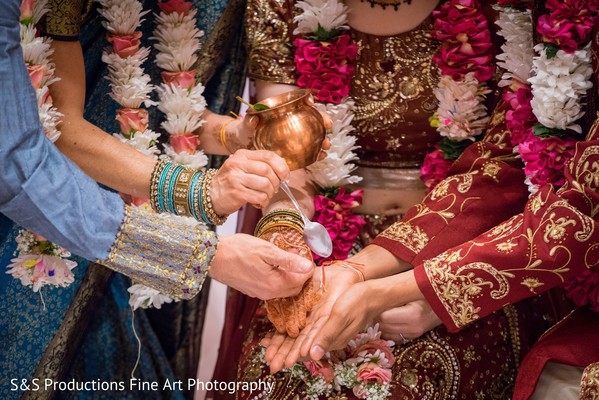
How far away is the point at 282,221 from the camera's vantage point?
6.06 ft

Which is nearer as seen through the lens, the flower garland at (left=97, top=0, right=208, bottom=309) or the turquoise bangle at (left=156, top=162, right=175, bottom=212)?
the turquoise bangle at (left=156, top=162, right=175, bottom=212)

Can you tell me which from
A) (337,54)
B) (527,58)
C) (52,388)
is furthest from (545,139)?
(52,388)

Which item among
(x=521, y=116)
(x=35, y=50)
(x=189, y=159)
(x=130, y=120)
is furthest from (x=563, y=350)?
(x=35, y=50)

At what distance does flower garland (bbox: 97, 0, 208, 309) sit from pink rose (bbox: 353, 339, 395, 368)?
1.76 feet

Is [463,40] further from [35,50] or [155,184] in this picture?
[35,50]

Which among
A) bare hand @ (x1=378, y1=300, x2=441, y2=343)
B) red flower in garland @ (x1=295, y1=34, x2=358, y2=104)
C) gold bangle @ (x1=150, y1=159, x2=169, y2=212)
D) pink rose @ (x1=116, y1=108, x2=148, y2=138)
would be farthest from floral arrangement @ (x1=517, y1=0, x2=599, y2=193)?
pink rose @ (x1=116, y1=108, x2=148, y2=138)

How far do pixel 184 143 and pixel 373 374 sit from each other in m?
0.76

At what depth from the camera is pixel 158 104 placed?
2160 mm

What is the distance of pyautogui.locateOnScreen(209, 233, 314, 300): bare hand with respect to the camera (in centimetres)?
167

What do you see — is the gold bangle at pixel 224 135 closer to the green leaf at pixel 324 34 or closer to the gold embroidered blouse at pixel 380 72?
the gold embroidered blouse at pixel 380 72

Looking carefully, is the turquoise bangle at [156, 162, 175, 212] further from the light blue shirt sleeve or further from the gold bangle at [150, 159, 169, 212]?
the light blue shirt sleeve

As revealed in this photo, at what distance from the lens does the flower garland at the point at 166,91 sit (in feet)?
6.71

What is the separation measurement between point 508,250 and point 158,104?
0.96m

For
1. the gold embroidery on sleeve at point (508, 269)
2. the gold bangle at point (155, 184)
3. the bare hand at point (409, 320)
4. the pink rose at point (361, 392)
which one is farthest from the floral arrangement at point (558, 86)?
the gold bangle at point (155, 184)
